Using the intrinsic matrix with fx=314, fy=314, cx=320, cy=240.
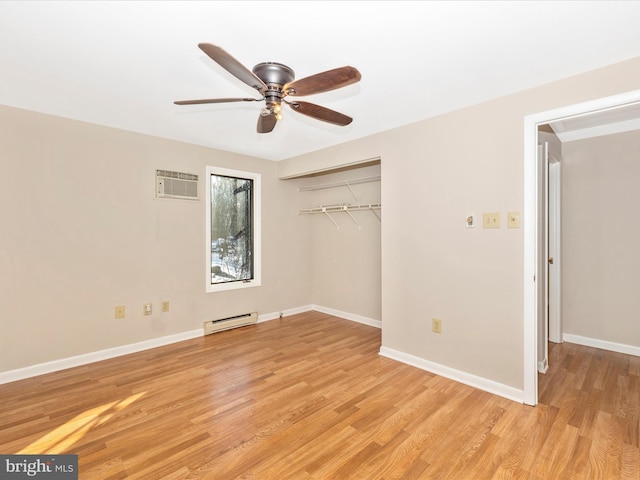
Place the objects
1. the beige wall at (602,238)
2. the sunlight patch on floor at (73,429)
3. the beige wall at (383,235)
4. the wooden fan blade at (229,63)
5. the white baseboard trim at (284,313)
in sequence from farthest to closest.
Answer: the white baseboard trim at (284,313) → the beige wall at (602,238) → the beige wall at (383,235) → the sunlight patch on floor at (73,429) → the wooden fan blade at (229,63)

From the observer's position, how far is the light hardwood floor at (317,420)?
1769mm

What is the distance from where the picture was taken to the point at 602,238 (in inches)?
137

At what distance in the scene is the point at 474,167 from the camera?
8.91 feet

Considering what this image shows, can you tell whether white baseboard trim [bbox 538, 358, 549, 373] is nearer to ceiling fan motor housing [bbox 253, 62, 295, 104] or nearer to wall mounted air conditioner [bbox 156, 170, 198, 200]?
ceiling fan motor housing [bbox 253, 62, 295, 104]

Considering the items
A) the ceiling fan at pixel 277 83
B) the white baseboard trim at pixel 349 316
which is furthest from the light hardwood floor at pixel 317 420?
the ceiling fan at pixel 277 83

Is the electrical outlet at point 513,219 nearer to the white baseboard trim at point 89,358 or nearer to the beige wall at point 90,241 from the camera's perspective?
the beige wall at point 90,241

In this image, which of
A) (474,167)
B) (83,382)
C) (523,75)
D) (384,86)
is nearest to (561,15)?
(523,75)

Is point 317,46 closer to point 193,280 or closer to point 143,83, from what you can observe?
point 143,83

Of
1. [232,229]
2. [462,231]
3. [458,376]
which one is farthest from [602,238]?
[232,229]

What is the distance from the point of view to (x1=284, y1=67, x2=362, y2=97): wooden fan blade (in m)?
1.52

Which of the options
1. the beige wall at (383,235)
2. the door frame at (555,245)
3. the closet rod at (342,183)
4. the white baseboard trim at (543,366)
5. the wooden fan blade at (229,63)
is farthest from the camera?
the closet rod at (342,183)

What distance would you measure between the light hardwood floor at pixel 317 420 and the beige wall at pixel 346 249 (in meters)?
1.34

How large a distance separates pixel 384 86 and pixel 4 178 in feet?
10.9

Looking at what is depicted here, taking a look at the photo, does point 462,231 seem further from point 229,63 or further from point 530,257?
point 229,63
